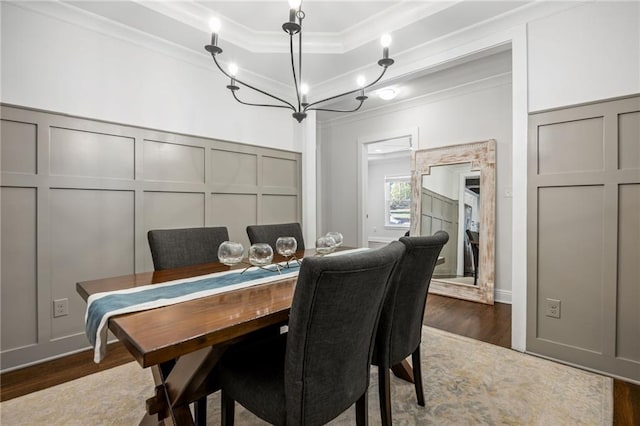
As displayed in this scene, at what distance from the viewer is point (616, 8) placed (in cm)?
200

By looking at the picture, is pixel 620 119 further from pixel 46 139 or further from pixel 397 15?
pixel 46 139

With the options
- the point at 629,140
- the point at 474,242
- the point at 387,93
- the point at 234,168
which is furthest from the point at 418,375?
the point at 387,93

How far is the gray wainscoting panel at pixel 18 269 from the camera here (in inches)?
82.0

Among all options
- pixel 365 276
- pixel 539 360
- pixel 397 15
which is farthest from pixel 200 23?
pixel 539 360

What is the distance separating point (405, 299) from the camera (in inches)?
57.9

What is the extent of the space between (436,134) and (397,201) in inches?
149

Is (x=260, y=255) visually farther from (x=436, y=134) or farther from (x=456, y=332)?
(x=436, y=134)

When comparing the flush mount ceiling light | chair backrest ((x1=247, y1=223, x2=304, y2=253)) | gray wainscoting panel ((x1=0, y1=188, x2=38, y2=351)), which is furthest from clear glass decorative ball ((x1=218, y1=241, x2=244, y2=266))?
the flush mount ceiling light

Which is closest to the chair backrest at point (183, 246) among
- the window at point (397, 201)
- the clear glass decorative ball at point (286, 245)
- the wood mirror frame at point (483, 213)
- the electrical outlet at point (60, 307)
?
the clear glass decorative ball at point (286, 245)

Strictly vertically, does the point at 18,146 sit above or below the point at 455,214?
above

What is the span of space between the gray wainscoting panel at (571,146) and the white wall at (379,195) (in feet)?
17.6

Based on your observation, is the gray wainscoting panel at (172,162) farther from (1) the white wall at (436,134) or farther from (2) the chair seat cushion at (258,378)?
(1) the white wall at (436,134)

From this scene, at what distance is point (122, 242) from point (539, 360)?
10.8 ft

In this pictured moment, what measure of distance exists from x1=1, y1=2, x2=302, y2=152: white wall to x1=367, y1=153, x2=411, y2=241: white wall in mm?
4989
